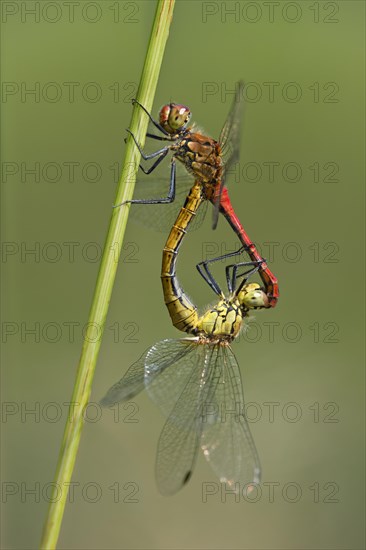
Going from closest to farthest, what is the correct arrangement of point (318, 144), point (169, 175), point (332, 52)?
point (169, 175), point (318, 144), point (332, 52)

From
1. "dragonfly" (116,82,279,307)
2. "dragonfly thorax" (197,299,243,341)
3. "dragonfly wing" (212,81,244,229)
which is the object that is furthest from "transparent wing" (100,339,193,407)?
"dragonfly wing" (212,81,244,229)

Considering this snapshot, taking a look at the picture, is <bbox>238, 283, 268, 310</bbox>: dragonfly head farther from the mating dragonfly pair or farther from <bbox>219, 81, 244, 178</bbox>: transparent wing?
<bbox>219, 81, 244, 178</bbox>: transparent wing

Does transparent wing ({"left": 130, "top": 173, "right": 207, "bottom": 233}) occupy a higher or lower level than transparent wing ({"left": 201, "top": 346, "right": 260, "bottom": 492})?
higher

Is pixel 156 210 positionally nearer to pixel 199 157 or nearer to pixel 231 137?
pixel 199 157

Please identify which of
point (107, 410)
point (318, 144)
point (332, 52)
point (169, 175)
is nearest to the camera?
point (169, 175)

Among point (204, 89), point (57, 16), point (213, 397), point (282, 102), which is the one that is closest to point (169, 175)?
point (213, 397)

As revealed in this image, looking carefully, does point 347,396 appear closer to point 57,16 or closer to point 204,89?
point 204,89

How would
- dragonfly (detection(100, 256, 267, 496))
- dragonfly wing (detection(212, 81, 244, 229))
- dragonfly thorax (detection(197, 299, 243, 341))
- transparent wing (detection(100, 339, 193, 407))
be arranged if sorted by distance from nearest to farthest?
dragonfly wing (detection(212, 81, 244, 229))
transparent wing (detection(100, 339, 193, 407))
dragonfly (detection(100, 256, 267, 496))
dragonfly thorax (detection(197, 299, 243, 341))
